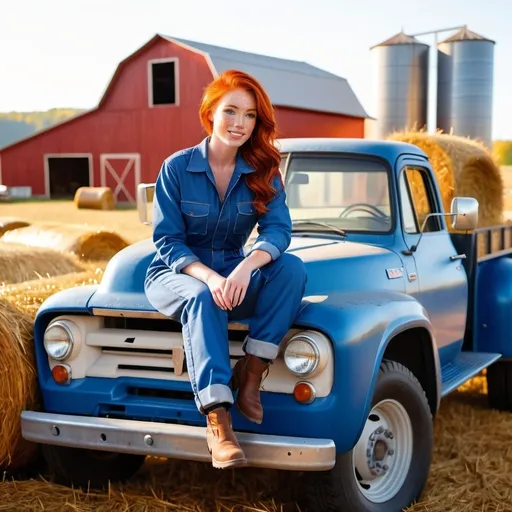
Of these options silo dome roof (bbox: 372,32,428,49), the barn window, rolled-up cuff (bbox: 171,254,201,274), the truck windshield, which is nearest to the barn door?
the barn window

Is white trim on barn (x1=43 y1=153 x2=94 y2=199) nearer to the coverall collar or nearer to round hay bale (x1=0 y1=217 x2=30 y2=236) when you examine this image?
round hay bale (x1=0 y1=217 x2=30 y2=236)

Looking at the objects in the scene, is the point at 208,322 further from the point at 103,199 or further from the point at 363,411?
Result: the point at 103,199

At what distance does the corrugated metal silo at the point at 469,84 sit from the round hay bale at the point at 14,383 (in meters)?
18.0

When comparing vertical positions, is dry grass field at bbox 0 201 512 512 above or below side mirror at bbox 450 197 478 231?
below

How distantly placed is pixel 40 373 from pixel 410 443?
1.75m

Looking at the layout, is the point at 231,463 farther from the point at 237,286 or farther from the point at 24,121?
the point at 24,121

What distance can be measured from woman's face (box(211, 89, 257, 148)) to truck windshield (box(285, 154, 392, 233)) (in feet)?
3.70

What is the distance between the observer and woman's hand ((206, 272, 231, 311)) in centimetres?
336

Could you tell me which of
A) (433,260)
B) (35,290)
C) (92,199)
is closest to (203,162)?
(433,260)

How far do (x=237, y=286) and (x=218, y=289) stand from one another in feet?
0.25

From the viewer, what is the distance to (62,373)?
12.6ft

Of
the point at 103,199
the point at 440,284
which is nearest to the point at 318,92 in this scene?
the point at 103,199

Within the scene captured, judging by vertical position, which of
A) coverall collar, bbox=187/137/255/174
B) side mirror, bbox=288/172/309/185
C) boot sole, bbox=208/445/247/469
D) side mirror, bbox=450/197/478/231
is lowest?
boot sole, bbox=208/445/247/469

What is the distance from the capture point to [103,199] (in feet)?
84.4
